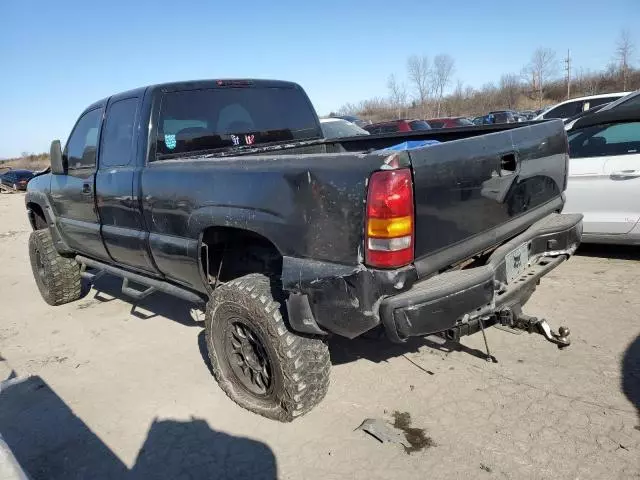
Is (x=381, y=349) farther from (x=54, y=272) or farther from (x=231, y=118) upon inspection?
(x=54, y=272)

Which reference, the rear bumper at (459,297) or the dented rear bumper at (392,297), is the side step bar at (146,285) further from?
the rear bumper at (459,297)

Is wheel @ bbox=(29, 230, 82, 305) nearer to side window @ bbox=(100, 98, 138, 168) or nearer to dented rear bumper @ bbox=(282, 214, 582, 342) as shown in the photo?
side window @ bbox=(100, 98, 138, 168)

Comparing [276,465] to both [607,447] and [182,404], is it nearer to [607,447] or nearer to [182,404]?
[182,404]

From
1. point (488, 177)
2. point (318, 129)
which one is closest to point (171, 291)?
point (318, 129)

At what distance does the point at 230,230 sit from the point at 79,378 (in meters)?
1.83

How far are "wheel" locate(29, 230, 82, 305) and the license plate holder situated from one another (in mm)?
4576

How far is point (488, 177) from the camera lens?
104 inches

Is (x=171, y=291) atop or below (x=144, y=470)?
atop

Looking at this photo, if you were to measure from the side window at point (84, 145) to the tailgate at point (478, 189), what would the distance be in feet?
10.3

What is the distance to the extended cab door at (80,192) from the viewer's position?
4367 millimetres

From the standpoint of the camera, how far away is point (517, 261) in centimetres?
294

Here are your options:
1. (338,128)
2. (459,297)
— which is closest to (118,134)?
(459,297)

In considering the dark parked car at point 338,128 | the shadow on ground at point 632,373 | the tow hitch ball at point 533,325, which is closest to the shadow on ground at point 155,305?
the tow hitch ball at point 533,325

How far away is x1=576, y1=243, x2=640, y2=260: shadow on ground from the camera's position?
5.41m
